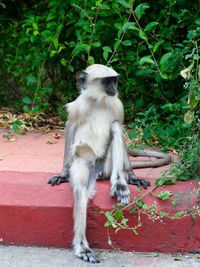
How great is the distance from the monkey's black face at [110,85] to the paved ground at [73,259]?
1099 mm

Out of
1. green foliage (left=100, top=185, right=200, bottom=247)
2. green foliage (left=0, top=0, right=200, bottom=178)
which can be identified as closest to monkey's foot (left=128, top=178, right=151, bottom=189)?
green foliage (left=100, top=185, right=200, bottom=247)

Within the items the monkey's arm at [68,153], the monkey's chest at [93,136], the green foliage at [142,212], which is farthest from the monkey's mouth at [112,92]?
the green foliage at [142,212]

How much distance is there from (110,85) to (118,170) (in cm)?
60

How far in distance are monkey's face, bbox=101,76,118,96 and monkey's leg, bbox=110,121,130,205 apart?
0.22 meters

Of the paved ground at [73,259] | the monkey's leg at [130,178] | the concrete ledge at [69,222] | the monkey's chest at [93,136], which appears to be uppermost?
the monkey's chest at [93,136]

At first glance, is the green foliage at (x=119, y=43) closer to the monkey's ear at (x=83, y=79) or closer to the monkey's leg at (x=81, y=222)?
the monkey's ear at (x=83, y=79)

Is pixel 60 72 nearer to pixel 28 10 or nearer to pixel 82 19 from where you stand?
pixel 28 10

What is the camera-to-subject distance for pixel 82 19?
16.4 ft

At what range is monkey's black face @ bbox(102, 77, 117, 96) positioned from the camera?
3.35 m

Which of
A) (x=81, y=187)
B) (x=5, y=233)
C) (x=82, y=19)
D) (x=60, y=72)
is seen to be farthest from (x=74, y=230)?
(x=60, y=72)

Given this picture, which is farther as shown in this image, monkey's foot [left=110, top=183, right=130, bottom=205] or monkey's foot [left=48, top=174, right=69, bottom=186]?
monkey's foot [left=48, top=174, right=69, bottom=186]

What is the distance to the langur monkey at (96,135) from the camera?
328 centimetres

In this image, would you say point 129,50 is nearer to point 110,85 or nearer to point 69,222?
point 110,85

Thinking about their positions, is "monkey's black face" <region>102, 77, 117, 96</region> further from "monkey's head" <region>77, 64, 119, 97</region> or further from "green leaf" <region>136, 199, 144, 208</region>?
"green leaf" <region>136, 199, 144, 208</region>
